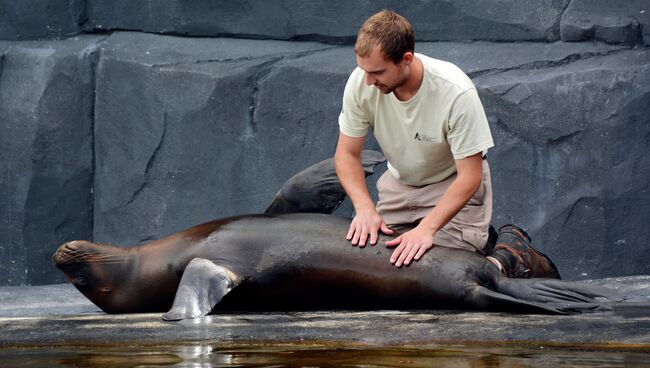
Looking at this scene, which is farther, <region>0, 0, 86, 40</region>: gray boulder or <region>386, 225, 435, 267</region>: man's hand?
<region>0, 0, 86, 40</region>: gray boulder

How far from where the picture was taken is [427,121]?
18.3 ft

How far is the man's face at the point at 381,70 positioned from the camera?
534 cm

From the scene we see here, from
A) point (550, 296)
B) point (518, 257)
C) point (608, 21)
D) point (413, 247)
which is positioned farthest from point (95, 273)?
point (608, 21)

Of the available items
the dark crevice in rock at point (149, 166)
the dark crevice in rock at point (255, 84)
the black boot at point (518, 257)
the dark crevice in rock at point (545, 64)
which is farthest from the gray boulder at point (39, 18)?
the black boot at point (518, 257)

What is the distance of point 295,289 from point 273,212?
741 mm

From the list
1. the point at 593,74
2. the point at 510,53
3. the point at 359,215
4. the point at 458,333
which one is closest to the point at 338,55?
the point at 510,53

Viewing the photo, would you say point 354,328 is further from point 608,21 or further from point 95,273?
point 608,21

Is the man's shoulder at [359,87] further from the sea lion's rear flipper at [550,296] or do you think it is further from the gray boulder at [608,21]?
the gray boulder at [608,21]

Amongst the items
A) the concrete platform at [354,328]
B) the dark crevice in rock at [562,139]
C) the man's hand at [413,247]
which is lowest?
the concrete platform at [354,328]

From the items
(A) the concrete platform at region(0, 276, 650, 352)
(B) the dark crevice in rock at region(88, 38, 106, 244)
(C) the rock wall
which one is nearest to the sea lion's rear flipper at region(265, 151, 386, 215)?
(A) the concrete platform at region(0, 276, 650, 352)

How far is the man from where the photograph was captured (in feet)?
17.8

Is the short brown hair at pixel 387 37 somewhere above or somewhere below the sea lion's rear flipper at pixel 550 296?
above

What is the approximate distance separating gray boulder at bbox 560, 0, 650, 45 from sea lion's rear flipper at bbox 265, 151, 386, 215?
189cm

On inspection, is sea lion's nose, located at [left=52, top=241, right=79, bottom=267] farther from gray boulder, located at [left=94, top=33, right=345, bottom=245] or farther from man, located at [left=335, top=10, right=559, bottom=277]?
gray boulder, located at [left=94, top=33, right=345, bottom=245]
